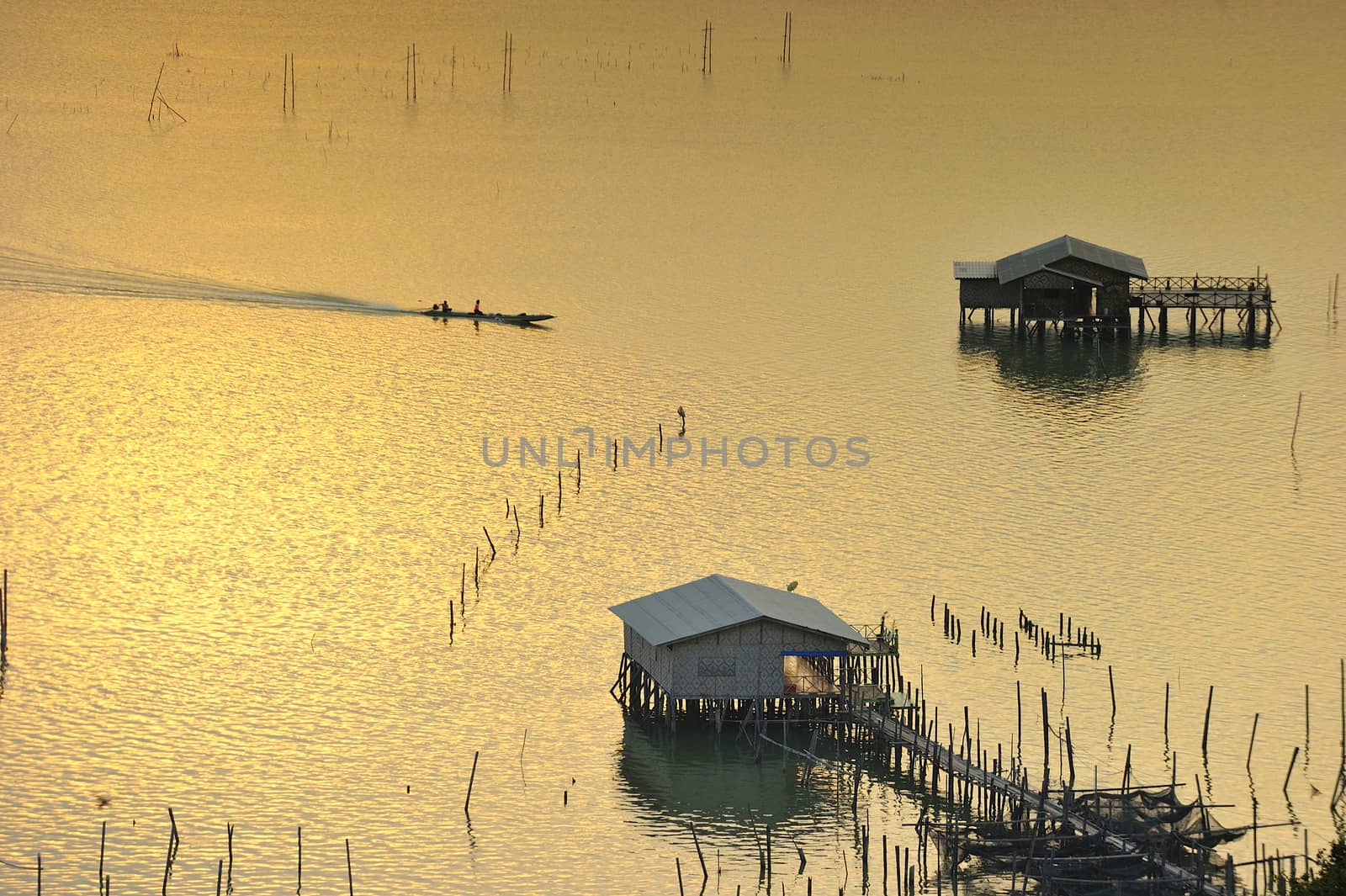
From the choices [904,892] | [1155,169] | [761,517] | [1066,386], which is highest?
[1155,169]

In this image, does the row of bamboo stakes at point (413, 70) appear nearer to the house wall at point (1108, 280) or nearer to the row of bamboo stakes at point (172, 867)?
the house wall at point (1108, 280)

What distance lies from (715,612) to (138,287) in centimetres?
5781

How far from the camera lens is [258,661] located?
62.0 meters

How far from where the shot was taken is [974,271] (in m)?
100

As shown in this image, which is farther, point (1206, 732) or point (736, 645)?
point (1206, 732)

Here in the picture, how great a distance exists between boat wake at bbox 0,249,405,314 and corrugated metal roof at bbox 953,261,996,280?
2428 centimetres

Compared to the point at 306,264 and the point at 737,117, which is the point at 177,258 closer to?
the point at 306,264

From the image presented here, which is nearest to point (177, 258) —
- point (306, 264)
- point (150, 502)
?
point (306, 264)

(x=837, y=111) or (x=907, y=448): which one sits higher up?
(x=837, y=111)

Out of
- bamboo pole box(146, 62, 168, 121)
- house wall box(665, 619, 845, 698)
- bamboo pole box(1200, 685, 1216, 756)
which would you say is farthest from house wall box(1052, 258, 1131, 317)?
bamboo pole box(146, 62, 168, 121)

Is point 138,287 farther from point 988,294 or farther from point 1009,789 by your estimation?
point 1009,789

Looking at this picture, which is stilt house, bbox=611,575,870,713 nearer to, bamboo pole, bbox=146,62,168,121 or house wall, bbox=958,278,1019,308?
house wall, bbox=958,278,1019,308

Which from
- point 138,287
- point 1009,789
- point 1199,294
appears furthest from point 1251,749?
point 138,287

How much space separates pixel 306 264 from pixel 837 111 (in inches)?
2160
